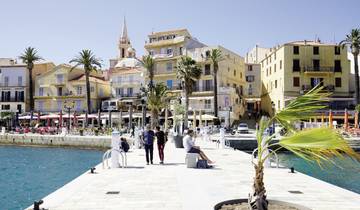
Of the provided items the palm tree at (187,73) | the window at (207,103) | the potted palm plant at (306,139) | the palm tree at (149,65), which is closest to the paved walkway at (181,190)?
the potted palm plant at (306,139)

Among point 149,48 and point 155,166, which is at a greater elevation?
point 149,48

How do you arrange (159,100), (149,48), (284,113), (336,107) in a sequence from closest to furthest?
(284,113) < (159,100) < (336,107) < (149,48)

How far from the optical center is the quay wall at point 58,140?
132 feet

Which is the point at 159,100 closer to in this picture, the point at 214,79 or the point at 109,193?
the point at 214,79

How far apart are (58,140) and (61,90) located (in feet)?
104

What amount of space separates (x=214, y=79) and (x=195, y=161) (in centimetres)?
4400

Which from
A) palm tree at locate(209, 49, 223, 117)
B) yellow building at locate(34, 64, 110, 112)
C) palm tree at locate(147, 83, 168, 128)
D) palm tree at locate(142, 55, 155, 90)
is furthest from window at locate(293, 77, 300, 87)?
yellow building at locate(34, 64, 110, 112)

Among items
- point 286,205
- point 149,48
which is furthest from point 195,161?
point 149,48

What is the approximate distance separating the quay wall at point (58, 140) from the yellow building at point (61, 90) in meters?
24.4

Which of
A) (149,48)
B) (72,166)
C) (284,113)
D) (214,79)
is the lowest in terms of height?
(72,166)

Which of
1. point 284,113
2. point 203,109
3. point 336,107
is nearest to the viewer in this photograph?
point 284,113

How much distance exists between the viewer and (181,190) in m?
10.7

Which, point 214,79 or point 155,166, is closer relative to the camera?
point 155,166

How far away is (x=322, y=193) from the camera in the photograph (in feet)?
34.4
